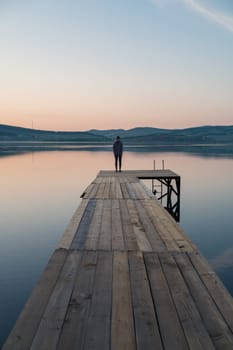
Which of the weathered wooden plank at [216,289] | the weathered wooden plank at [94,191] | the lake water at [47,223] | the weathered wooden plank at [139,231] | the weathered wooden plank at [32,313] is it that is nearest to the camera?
the weathered wooden plank at [32,313]

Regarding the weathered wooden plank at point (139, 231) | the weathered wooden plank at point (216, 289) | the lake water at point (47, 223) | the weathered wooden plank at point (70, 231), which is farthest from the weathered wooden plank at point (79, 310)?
the lake water at point (47, 223)

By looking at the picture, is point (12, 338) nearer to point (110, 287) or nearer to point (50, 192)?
point (110, 287)

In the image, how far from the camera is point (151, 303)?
365cm

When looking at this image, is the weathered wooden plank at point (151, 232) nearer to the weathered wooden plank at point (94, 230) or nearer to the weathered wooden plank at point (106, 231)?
the weathered wooden plank at point (106, 231)

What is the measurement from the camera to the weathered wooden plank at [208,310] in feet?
9.79

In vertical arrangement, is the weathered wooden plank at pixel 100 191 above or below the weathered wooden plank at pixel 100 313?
below

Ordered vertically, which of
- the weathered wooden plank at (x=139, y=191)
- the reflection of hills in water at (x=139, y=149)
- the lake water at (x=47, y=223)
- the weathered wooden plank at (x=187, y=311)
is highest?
the weathered wooden plank at (x=187, y=311)

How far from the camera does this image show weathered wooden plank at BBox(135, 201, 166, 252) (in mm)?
5691

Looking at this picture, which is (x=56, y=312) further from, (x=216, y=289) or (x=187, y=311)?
(x=216, y=289)

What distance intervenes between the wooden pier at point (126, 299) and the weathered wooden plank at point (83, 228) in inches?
1.4

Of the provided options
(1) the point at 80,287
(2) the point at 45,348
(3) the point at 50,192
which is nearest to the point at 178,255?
(1) the point at 80,287

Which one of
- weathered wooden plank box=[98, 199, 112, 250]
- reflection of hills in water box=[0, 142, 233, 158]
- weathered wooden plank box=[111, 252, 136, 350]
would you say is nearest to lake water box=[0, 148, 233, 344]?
weathered wooden plank box=[98, 199, 112, 250]

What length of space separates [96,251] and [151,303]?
1937 millimetres

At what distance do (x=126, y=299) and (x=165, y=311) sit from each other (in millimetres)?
505
